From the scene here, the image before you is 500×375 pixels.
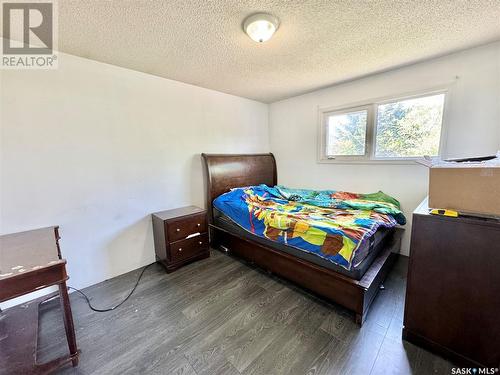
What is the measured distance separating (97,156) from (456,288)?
307 cm

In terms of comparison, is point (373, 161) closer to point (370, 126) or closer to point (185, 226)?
point (370, 126)

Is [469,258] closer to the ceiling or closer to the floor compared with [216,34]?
closer to the floor

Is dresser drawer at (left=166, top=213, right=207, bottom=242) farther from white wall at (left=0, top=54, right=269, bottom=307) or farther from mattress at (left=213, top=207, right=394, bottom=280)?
mattress at (left=213, top=207, right=394, bottom=280)

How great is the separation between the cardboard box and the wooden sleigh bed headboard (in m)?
2.36

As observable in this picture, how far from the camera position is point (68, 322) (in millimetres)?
1270

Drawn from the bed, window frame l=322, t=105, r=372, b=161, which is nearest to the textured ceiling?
window frame l=322, t=105, r=372, b=161

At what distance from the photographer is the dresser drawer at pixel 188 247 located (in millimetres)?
2395

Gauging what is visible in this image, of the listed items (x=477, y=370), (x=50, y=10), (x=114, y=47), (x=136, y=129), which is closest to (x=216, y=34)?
(x=114, y=47)

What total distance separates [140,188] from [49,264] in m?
1.38

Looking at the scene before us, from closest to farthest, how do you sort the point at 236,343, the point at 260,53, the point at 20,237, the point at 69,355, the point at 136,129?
the point at 69,355
the point at 236,343
the point at 20,237
the point at 260,53
the point at 136,129

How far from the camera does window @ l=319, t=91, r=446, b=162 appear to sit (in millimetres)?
2354

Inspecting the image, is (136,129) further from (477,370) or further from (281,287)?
(477,370)

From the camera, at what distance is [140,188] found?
247 centimetres

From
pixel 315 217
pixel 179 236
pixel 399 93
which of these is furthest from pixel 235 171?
pixel 399 93
